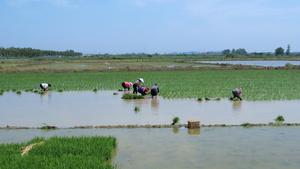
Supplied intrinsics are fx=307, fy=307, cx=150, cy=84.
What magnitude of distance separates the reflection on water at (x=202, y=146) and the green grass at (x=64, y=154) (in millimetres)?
352

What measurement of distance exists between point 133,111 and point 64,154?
5.23 m

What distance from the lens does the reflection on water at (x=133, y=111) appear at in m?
9.23

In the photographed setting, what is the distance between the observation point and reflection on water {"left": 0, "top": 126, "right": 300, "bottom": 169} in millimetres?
5613

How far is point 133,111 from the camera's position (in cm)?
1073

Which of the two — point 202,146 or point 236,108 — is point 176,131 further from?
point 236,108

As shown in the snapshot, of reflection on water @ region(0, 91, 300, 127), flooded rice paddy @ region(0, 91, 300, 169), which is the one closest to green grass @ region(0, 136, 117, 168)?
flooded rice paddy @ region(0, 91, 300, 169)

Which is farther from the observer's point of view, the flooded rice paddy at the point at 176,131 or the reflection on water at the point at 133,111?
the reflection on water at the point at 133,111

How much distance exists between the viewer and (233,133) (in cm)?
758

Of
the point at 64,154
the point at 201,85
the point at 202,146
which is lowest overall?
the point at 202,146

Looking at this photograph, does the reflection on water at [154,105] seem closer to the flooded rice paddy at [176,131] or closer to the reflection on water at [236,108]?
the flooded rice paddy at [176,131]

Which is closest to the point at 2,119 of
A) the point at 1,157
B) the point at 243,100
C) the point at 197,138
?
the point at 1,157

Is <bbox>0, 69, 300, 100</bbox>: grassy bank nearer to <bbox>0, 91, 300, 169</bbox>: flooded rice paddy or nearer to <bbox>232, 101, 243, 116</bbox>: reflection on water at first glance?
<bbox>232, 101, 243, 116</bbox>: reflection on water

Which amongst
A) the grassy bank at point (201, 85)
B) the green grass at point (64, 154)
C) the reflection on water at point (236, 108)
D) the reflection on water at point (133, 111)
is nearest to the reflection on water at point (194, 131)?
the reflection on water at point (133, 111)

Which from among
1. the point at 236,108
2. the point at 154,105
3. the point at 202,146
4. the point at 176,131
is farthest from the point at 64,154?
the point at 236,108
